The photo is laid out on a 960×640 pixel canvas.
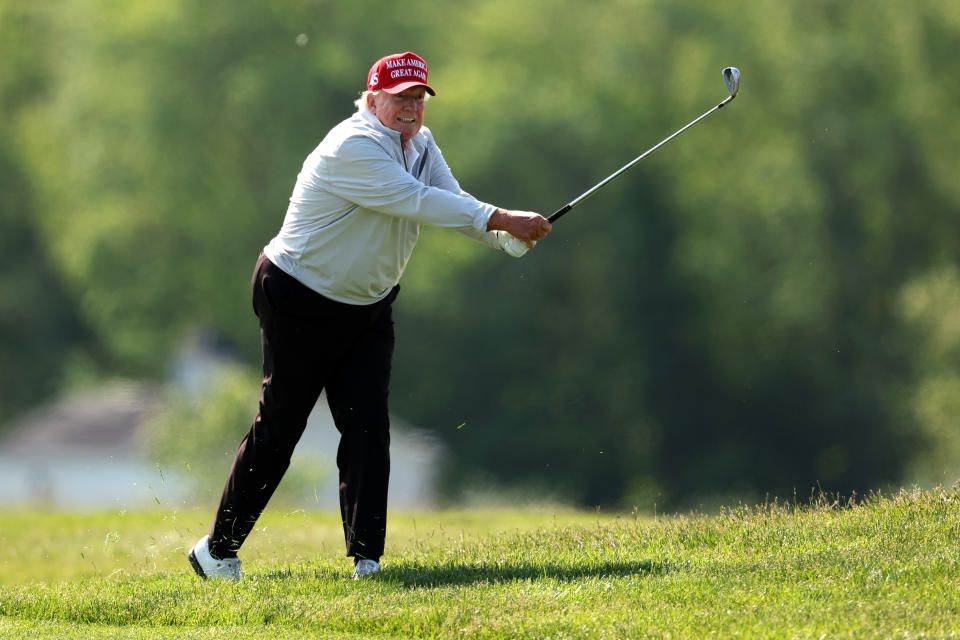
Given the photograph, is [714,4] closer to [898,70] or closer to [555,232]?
[898,70]

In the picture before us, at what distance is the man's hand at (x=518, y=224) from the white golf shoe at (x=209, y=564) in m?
2.41

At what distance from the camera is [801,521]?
8.16 m

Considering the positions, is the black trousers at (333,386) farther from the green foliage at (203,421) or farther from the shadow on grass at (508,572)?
the green foliage at (203,421)

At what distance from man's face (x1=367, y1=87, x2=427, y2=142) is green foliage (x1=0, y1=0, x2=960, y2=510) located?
30316 millimetres

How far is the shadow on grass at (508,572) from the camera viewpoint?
7.15 metres

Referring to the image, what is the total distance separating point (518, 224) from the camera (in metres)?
7.14

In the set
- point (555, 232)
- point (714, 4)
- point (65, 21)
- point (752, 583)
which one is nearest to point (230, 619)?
point (752, 583)

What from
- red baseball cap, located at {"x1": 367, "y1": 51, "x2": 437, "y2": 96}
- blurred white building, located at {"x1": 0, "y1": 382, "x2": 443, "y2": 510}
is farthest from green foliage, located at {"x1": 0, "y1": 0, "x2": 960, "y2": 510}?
red baseball cap, located at {"x1": 367, "y1": 51, "x2": 437, "y2": 96}

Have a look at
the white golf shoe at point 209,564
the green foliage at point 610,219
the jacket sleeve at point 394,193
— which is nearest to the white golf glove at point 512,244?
the jacket sleeve at point 394,193

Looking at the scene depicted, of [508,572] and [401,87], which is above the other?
[401,87]

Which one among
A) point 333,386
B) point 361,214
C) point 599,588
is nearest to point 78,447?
point 333,386

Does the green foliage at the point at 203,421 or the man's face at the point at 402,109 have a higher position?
the green foliage at the point at 203,421

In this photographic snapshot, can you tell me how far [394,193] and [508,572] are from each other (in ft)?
6.76

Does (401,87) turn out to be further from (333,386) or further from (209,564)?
(209,564)
